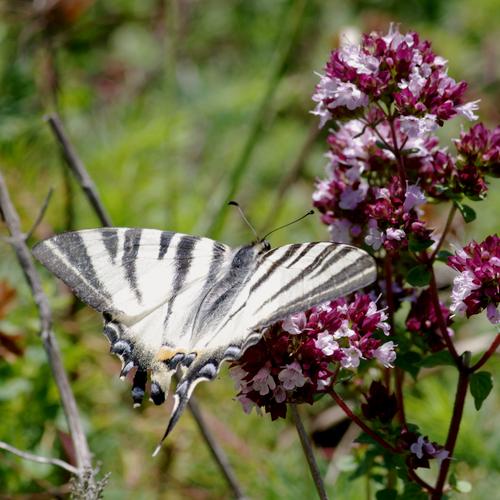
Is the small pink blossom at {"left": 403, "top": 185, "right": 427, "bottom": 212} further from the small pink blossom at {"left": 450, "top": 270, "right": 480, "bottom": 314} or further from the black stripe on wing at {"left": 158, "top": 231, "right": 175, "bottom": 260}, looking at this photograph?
the black stripe on wing at {"left": 158, "top": 231, "right": 175, "bottom": 260}

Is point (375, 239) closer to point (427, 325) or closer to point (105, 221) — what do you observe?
point (427, 325)

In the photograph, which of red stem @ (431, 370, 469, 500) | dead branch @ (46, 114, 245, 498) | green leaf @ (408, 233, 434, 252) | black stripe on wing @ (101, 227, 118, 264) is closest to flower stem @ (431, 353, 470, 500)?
red stem @ (431, 370, 469, 500)

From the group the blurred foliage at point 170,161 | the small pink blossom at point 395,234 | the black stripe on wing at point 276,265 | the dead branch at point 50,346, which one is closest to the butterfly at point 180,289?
the black stripe on wing at point 276,265

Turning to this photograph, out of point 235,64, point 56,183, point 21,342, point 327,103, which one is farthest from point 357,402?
point 235,64

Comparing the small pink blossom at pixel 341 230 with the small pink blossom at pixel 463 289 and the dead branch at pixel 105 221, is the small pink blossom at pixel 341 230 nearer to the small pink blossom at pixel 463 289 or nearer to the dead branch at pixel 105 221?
the small pink blossom at pixel 463 289

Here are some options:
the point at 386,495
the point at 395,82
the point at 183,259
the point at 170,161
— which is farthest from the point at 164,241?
the point at 170,161

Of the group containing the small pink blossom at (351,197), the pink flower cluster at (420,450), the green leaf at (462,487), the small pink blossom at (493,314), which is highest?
the small pink blossom at (351,197)

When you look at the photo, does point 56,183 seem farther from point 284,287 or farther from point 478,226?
point 284,287
